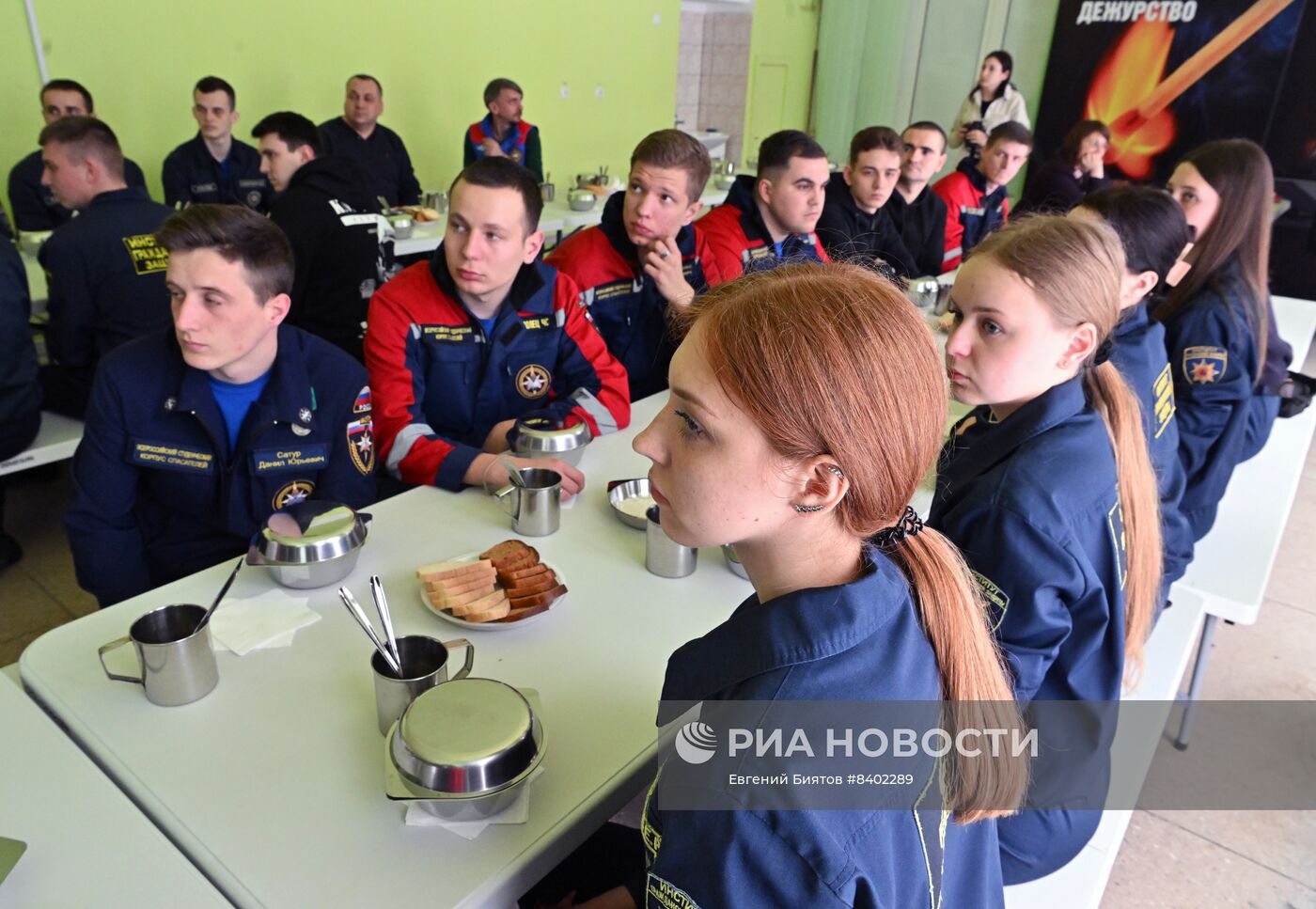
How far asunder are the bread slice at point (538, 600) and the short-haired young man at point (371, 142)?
462 cm

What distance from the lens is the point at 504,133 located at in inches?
246

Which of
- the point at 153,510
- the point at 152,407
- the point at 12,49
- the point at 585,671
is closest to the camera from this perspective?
the point at 585,671

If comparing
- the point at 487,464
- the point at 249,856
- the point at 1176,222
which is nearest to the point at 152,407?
the point at 487,464

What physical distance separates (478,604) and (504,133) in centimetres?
553

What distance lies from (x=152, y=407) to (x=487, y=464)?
0.69 meters

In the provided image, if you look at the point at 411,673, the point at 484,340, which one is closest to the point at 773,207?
the point at 484,340

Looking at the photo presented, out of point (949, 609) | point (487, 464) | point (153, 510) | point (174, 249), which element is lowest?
point (153, 510)

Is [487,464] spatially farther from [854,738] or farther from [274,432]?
[854,738]

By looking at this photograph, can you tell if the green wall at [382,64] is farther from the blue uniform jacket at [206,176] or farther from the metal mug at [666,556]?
the metal mug at [666,556]

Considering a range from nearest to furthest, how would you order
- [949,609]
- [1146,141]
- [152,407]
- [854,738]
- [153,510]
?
[854,738], [949,609], [152,407], [153,510], [1146,141]

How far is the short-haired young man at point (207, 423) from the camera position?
179cm

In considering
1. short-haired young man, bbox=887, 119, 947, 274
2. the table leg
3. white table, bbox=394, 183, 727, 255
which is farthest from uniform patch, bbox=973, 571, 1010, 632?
short-haired young man, bbox=887, 119, 947, 274

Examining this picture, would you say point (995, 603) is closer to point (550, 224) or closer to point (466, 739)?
point (466, 739)

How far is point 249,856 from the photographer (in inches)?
39.8
